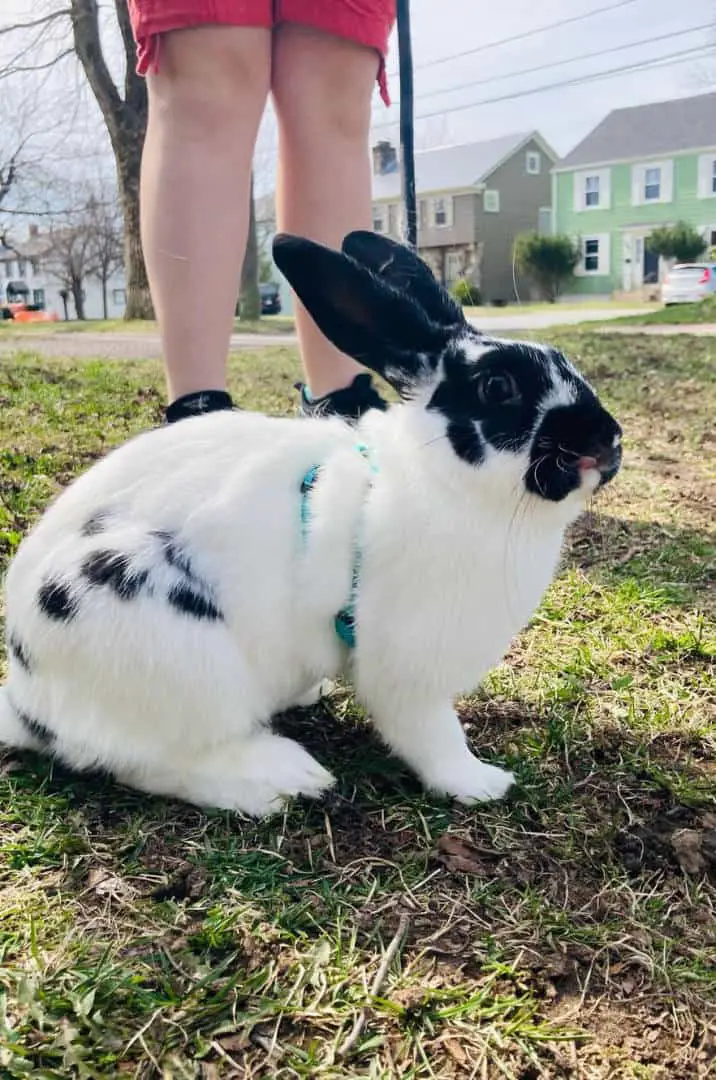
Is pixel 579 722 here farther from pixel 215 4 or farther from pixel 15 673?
pixel 215 4

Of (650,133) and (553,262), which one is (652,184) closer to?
(650,133)

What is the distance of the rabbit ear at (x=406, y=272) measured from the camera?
152 centimetres

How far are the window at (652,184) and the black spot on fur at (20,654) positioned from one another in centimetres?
3554

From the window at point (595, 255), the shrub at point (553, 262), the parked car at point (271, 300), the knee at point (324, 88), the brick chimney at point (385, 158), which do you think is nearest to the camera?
the knee at point (324, 88)

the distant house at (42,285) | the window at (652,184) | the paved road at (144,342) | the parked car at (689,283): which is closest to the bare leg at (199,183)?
the paved road at (144,342)

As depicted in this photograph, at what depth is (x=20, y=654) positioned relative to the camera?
156 cm

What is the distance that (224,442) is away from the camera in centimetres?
159

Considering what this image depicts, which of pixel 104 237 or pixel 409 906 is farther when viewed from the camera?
pixel 104 237

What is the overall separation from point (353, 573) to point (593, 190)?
35.8m

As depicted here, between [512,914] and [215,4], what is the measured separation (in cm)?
191

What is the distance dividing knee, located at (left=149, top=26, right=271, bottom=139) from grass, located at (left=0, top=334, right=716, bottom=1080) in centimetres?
136

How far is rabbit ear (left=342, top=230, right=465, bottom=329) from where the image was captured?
1520 millimetres

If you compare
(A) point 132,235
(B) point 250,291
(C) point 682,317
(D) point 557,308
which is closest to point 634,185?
(D) point 557,308

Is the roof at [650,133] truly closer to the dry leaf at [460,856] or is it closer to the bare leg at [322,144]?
the bare leg at [322,144]
